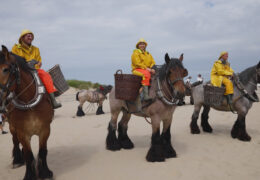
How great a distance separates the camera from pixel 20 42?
3756mm

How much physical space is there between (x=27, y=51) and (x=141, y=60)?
7.72 ft

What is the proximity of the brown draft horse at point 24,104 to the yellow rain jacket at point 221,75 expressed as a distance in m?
4.57


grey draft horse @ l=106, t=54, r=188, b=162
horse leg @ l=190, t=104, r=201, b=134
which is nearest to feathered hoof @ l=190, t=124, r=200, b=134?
horse leg @ l=190, t=104, r=201, b=134

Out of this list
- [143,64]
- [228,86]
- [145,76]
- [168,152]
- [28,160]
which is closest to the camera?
[28,160]

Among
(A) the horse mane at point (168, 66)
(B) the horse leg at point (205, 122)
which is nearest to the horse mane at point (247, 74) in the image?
(B) the horse leg at point (205, 122)

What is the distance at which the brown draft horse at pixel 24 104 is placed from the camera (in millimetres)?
2906

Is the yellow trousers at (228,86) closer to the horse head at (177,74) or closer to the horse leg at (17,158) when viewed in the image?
the horse head at (177,74)

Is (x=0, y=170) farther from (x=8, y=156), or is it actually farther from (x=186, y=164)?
(x=186, y=164)

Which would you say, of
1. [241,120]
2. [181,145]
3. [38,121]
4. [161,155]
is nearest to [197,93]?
[241,120]

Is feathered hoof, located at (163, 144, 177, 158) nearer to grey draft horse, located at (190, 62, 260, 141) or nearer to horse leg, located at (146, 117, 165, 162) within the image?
horse leg, located at (146, 117, 165, 162)

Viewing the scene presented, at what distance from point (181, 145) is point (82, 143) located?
2830 mm

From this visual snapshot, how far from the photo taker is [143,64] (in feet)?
15.8

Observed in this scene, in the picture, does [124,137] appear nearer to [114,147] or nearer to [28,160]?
[114,147]

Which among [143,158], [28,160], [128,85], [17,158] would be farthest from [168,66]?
[17,158]
